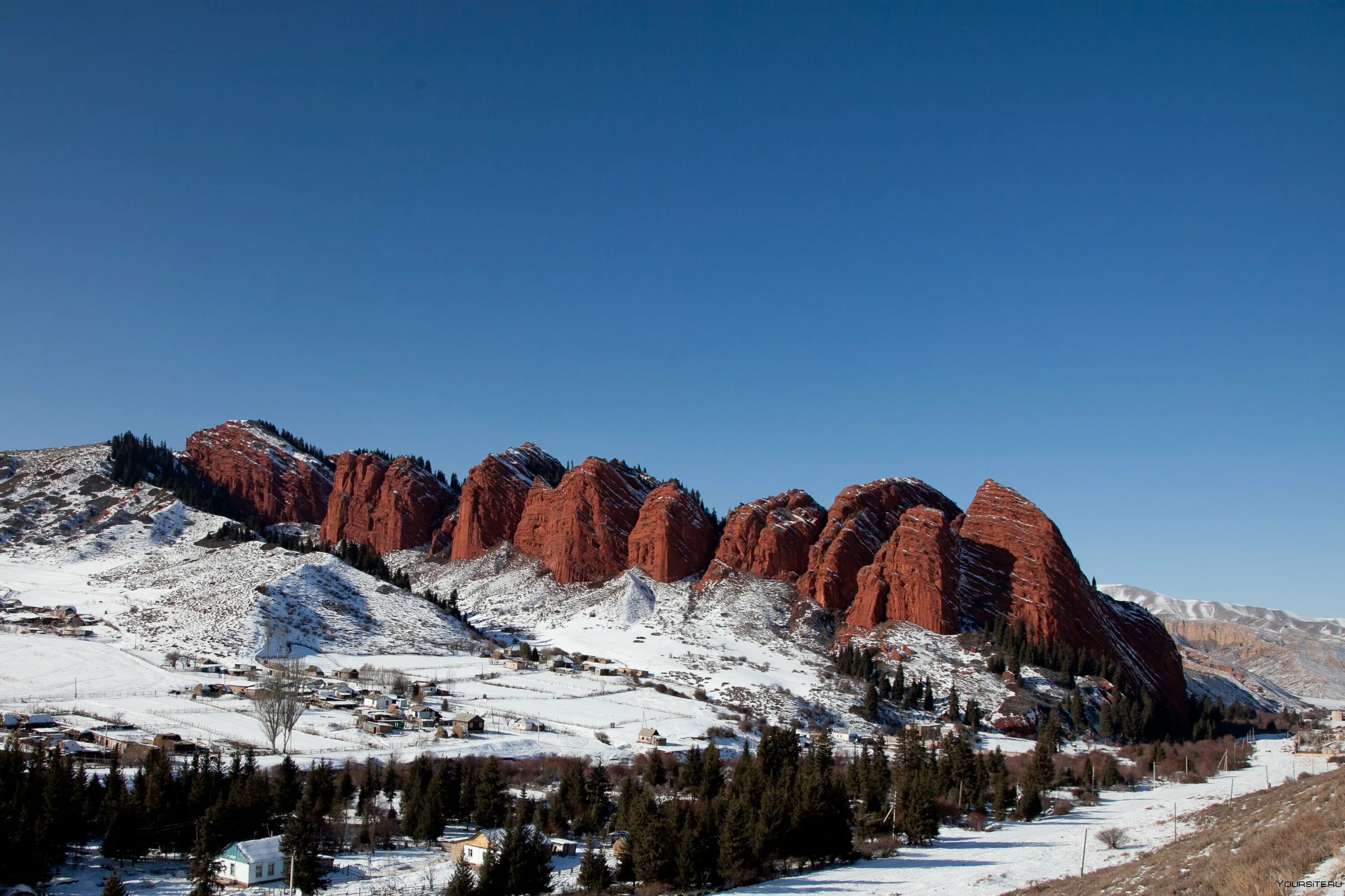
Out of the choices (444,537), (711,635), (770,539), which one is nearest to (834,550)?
(770,539)

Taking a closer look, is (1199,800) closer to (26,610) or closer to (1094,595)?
(1094,595)

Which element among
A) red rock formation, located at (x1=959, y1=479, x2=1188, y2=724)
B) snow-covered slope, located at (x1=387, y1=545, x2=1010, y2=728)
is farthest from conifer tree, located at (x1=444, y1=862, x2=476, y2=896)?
red rock formation, located at (x1=959, y1=479, x2=1188, y2=724)

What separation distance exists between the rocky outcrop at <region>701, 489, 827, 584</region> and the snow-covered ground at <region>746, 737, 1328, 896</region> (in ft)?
252

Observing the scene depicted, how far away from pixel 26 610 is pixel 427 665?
5395cm

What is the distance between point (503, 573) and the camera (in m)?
171

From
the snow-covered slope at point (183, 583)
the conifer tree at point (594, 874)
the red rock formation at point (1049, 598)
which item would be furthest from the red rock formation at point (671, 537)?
the conifer tree at point (594, 874)

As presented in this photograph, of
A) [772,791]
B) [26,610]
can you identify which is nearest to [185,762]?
[772,791]

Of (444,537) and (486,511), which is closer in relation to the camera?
(486,511)

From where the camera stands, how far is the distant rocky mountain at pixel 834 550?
132 metres

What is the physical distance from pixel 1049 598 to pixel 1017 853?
272 ft

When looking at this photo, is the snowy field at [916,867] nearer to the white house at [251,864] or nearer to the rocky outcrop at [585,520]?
the white house at [251,864]

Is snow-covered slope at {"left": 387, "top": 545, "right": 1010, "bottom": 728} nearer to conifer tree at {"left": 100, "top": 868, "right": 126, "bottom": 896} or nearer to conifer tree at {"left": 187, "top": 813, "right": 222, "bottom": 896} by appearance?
conifer tree at {"left": 187, "top": 813, "right": 222, "bottom": 896}

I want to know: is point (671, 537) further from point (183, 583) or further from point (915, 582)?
point (183, 583)

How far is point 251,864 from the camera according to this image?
45344 millimetres
